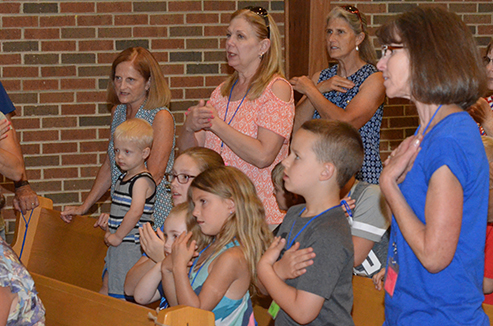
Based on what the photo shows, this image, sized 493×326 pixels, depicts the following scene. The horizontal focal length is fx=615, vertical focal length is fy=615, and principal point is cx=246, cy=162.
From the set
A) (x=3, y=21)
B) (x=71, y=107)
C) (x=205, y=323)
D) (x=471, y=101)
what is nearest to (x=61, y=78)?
(x=71, y=107)

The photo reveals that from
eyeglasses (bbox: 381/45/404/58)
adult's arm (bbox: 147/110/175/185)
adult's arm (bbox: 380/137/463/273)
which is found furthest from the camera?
adult's arm (bbox: 147/110/175/185)

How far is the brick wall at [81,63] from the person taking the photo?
4184mm

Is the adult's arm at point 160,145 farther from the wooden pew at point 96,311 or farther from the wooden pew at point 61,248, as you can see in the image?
the wooden pew at point 96,311

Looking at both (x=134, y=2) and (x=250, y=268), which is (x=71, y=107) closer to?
(x=134, y=2)

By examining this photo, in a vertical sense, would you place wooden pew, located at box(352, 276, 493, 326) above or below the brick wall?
below

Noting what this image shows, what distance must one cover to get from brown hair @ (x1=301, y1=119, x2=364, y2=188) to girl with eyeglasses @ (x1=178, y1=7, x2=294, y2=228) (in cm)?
73

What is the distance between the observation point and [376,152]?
3.01m

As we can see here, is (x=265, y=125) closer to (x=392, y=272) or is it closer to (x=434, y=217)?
(x=392, y=272)

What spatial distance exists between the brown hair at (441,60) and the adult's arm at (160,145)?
1.81 m

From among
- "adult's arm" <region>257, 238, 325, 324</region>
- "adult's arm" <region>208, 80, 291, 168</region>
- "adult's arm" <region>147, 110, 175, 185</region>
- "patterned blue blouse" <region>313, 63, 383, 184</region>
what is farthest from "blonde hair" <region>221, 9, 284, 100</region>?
"adult's arm" <region>257, 238, 325, 324</region>

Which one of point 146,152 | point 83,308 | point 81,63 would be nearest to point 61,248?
point 146,152

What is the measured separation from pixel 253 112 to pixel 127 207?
2.42ft

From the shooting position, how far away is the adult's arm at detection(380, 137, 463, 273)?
52.9 inches

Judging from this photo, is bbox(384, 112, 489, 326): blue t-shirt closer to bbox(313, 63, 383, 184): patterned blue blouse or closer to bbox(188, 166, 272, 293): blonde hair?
bbox(188, 166, 272, 293): blonde hair
